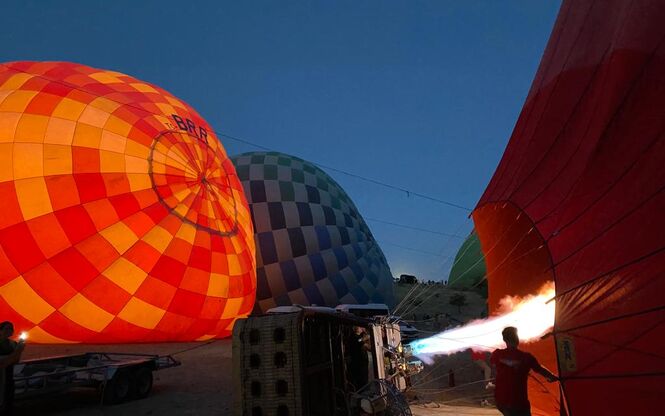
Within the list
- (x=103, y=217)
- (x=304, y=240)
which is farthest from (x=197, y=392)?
(x=304, y=240)

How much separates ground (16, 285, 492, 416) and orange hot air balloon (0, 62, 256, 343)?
0.67 meters

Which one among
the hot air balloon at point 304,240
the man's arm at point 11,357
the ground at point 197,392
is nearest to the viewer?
the man's arm at point 11,357

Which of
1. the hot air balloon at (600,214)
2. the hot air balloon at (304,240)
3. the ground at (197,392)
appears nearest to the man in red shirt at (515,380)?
the hot air balloon at (600,214)

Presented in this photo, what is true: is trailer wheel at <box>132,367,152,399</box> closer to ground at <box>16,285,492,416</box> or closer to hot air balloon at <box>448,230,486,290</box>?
ground at <box>16,285,492,416</box>

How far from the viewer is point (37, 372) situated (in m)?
6.37

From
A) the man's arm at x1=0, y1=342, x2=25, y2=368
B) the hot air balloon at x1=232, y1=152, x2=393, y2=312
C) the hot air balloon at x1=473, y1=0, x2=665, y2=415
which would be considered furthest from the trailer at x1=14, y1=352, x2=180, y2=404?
the hot air balloon at x1=232, y1=152, x2=393, y2=312

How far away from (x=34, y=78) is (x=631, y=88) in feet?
37.7

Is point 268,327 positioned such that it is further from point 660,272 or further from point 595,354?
point 660,272

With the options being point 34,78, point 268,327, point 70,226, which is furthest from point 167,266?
point 268,327

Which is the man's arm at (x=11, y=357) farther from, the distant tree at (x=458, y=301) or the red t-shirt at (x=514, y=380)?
the distant tree at (x=458, y=301)

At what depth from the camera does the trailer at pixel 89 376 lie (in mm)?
6020

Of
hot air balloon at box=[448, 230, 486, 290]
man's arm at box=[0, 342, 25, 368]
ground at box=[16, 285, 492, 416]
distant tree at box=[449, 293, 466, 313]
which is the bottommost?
ground at box=[16, 285, 492, 416]

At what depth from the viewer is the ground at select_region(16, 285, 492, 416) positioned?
636cm

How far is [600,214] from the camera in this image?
4285 mm
